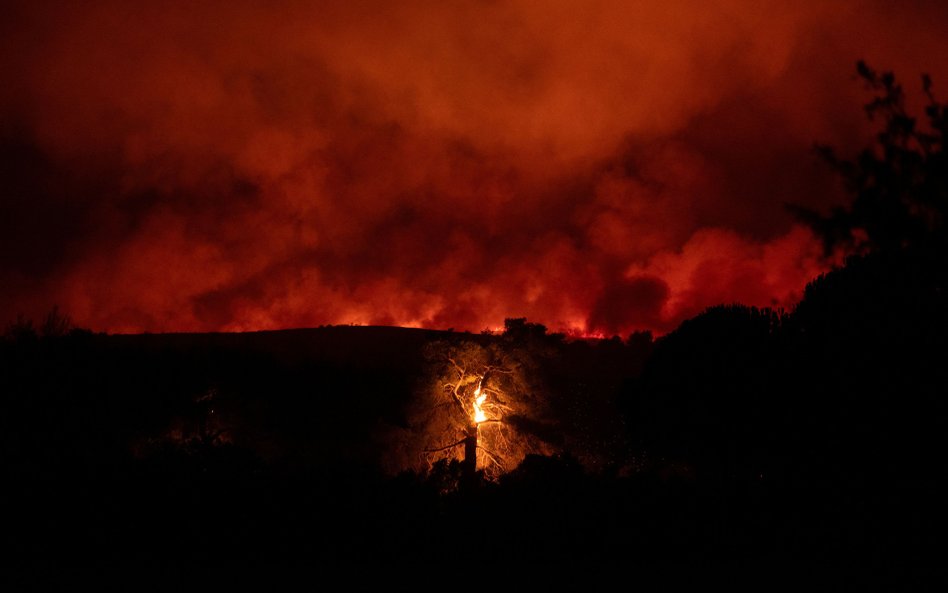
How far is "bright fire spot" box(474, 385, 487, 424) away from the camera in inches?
992

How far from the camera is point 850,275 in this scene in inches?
632

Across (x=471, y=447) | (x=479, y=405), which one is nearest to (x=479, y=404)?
(x=479, y=405)

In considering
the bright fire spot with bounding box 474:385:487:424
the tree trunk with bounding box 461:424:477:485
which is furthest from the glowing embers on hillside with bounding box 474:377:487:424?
the tree trunk with bounding box 461:424:477:485

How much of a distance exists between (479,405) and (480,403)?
0.07 m

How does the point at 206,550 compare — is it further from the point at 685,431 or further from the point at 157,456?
the point at 685,431

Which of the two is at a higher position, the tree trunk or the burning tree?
the burning tree

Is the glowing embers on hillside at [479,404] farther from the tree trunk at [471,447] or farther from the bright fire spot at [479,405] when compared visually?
the tree trunk at [471,447]

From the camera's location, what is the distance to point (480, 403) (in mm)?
25375

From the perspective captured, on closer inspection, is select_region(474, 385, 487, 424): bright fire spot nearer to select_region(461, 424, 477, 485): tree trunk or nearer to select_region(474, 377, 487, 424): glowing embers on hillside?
select_region(474, 377, 487, 424): glowing embers on hillside

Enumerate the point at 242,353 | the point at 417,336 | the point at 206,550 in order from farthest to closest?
the point at 417,336 < the point at 242,353 < the point at 206,550

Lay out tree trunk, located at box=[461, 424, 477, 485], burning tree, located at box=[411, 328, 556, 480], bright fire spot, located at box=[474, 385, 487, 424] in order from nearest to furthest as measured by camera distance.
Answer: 1. tree trunk, located at box=[461, 424, 477, 485]
2. burning tree, located at box=[411, 328, 556, 480]
3. bright fire spot, located at box=[474, 385, 487, 424]

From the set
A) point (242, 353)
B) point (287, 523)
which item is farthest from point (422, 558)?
point (242, 353)

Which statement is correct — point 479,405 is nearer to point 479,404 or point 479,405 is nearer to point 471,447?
point 479,404

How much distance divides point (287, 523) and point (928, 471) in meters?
10.9
